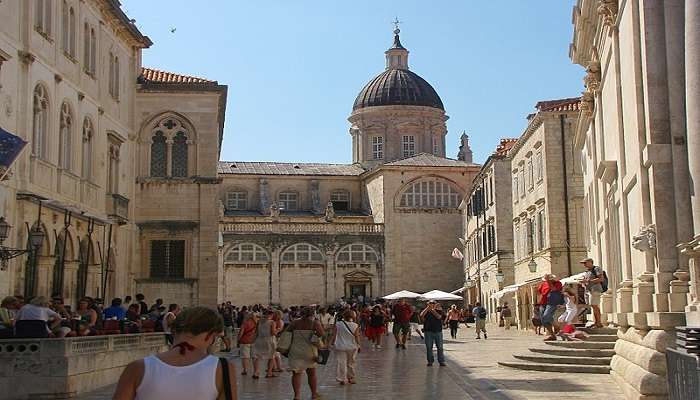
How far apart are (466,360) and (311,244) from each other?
4147cm

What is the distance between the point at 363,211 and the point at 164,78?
37955 mm

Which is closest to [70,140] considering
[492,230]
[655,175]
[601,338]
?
[601,338]

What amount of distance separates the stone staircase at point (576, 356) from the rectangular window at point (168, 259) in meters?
17.8

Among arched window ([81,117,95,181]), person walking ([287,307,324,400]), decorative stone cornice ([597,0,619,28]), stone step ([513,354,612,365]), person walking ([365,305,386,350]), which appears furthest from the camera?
person walking ([365,305,386,350])

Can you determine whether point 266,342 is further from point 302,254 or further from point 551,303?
point 302,254

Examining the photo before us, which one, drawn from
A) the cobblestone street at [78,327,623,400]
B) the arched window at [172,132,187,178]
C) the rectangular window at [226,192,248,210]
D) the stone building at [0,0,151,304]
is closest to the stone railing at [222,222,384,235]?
the rectangular window at [226,192,248,210]

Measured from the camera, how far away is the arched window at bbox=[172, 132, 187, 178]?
3569 cm

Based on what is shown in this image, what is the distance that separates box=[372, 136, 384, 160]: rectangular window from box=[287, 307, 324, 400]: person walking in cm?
6221

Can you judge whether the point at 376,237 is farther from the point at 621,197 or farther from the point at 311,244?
the point at 621,197

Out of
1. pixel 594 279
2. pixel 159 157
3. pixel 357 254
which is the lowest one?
pixel 594 279

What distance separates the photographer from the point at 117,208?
3194cm

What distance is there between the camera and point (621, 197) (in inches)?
627

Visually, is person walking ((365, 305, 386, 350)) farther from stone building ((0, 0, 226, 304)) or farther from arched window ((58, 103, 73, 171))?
arched window ((58, 103, 73, 171))

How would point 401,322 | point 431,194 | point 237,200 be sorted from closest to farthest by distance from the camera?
point 401,322 → point 431,194 → point 237,200
